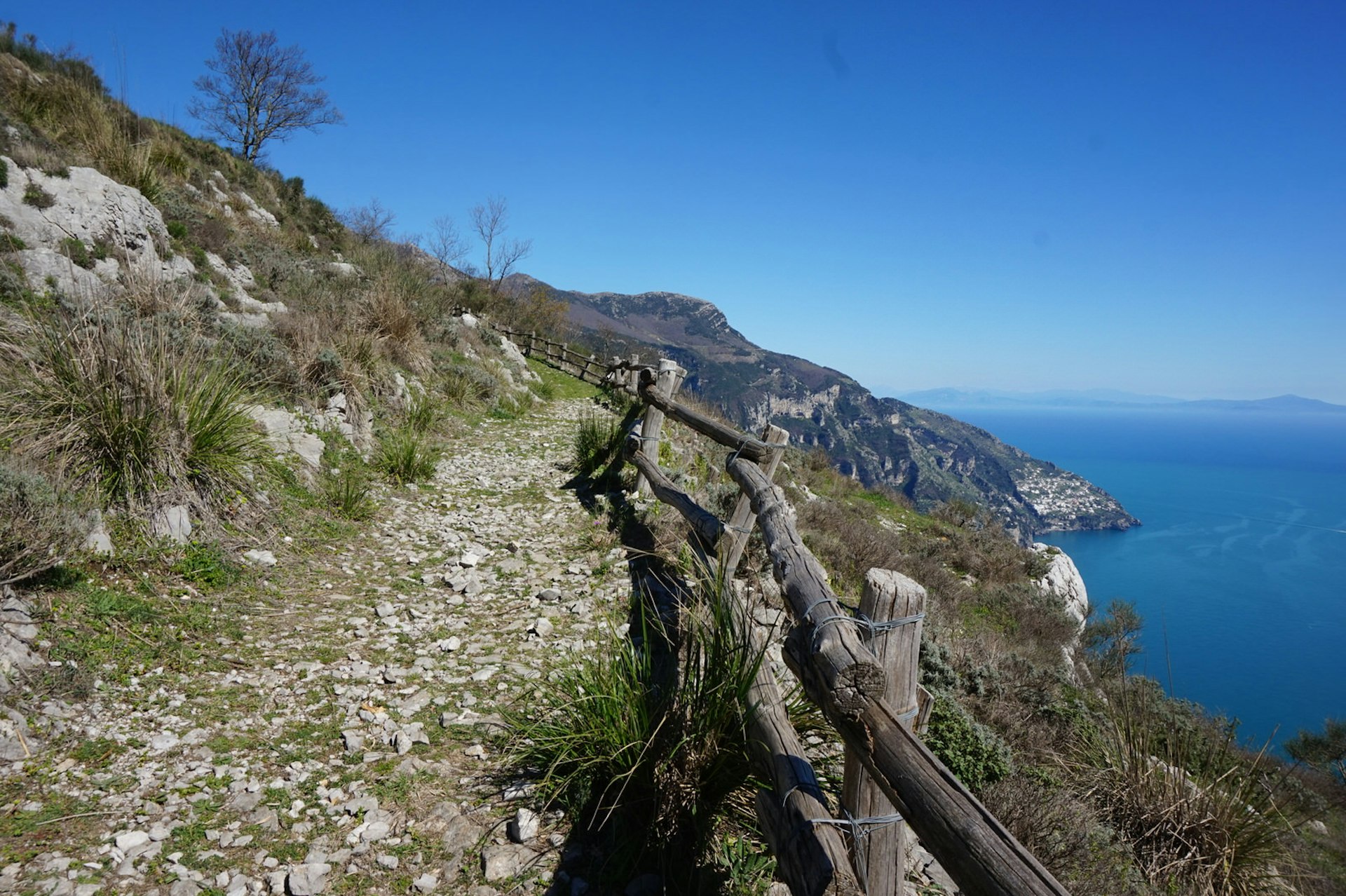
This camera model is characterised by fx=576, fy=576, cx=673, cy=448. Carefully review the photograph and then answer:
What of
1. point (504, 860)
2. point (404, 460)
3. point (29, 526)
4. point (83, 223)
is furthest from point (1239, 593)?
point (83, 223)

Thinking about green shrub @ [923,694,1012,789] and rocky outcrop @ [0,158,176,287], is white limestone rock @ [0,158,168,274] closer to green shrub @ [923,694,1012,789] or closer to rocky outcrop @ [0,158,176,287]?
rocky outcrop @ [0,158,176,287]

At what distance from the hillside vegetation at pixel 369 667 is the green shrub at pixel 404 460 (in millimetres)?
43

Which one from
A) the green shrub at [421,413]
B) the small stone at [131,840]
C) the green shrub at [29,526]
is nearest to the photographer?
the small stone at [131,840]

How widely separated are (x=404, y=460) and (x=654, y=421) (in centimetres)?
359

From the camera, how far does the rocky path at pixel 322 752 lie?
258 cm

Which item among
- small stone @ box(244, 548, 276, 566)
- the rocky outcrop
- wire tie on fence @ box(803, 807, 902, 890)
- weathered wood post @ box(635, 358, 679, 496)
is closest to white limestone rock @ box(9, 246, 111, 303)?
the rocky outcrop

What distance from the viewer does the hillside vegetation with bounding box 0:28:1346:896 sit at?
9.36 ft

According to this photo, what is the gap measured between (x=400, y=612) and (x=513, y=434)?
24.0 feet

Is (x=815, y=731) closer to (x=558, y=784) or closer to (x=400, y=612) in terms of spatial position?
(x=558, y=784)

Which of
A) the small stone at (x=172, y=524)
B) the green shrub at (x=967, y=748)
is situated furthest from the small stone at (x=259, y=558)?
the green shrub at (x=967, y=748)

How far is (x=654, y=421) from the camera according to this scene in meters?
8.22

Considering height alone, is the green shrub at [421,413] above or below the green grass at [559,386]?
below

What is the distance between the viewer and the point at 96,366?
486 centimetres

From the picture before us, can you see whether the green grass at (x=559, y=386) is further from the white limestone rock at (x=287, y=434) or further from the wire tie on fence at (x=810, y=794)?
the wire tie on fence at (x=810, y=794)
